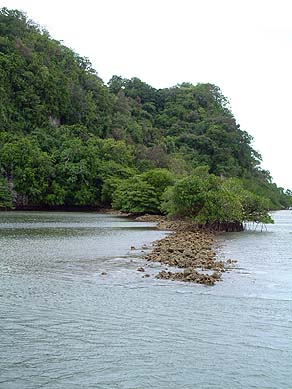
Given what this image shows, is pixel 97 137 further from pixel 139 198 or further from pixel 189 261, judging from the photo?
pixel 189 261

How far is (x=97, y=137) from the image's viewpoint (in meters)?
105

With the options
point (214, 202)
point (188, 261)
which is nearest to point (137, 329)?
point (188, 261)

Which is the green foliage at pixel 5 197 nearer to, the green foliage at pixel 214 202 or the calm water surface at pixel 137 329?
the green foliage at pixel 214 202

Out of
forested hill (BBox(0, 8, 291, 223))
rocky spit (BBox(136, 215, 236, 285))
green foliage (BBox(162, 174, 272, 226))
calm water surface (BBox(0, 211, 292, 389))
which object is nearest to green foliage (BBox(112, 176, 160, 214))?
forested hill (BBox(0, 8, 291, 223))

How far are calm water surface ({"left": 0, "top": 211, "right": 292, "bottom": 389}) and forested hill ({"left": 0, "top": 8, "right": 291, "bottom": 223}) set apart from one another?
28712 mm

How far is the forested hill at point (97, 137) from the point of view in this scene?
82.1 metres

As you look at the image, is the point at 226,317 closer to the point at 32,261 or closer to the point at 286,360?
the point at 286,360

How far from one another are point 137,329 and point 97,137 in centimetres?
9438

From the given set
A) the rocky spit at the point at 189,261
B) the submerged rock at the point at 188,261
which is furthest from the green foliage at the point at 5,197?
the submerged rock at the point at 188,261

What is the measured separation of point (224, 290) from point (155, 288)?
236 centimetres

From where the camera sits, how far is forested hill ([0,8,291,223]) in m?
82.1

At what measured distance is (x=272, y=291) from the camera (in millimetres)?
17547

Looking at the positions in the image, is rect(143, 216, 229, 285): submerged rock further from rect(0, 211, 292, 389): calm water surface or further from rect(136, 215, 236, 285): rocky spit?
rect(0, 211, 292, 389): calm water surface

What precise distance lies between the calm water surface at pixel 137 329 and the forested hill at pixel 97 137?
2871 centimetres
